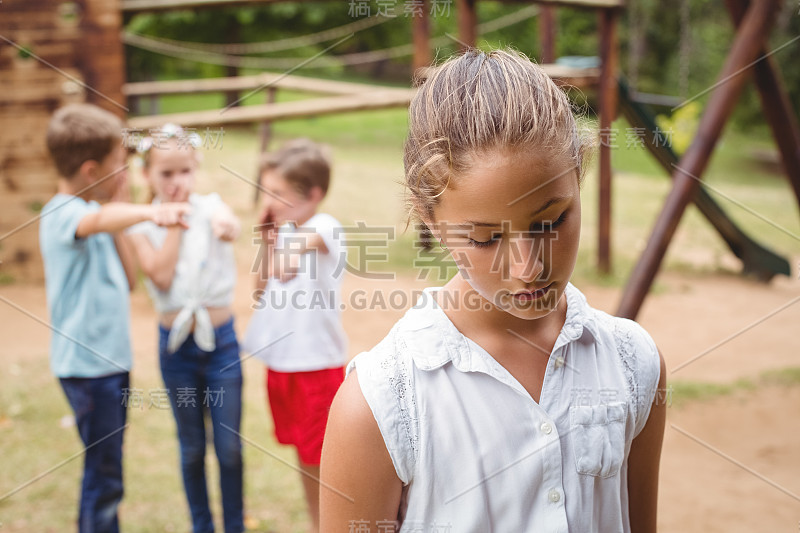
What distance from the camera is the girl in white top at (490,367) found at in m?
0.97

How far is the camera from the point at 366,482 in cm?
101

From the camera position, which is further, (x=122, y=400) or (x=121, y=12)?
(x=121, y=12)

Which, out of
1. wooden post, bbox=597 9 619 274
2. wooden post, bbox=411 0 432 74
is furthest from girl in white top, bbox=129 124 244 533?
wooden post, bbox=597 9 619 274

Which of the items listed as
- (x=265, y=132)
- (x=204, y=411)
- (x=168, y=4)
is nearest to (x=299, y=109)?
(x=168, y=4)

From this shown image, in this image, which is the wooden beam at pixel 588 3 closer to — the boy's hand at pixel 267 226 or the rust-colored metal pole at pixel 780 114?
the rust-colored metal pole at pixel 780 114

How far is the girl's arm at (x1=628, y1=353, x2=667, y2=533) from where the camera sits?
3.79 feet

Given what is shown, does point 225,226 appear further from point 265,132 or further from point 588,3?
point 265,132

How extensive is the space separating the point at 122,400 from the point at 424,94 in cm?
179

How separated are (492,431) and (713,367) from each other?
3.66 metres

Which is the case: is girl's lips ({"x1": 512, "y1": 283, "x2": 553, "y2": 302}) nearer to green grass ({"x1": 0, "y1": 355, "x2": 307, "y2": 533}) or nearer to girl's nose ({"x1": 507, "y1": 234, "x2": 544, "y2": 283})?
girl's nose ({"x1": 507, "y1": 234, "x2": 544, "y2": 283})

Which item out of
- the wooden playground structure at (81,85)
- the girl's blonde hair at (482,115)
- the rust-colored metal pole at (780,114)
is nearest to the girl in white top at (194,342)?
the girl's blonde hair at (482,115)

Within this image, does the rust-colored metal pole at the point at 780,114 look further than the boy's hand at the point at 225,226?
Yes

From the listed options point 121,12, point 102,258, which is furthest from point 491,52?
point 121,12

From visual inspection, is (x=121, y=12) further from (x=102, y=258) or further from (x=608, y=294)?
(x=608, y=294)
